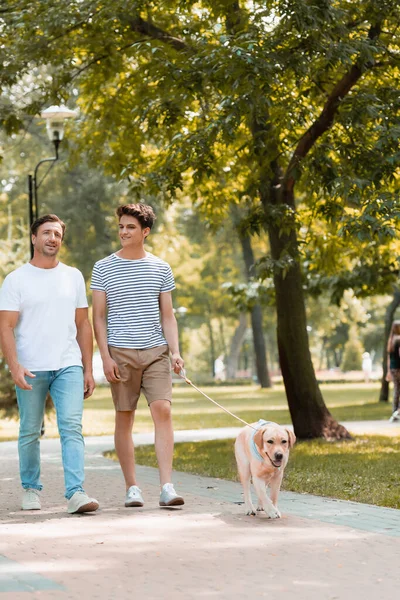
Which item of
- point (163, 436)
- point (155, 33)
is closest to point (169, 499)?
point (163, 436)

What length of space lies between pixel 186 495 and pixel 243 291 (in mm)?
17267

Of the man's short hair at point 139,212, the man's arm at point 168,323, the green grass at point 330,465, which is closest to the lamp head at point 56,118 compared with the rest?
the green grass at point 330,465

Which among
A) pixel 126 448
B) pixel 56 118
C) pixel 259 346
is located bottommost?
pixel 126 448

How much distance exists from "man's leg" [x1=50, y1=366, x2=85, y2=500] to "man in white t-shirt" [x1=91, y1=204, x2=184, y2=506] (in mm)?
278

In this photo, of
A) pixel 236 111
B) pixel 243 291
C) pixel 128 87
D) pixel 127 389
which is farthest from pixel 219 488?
pixel 243 291

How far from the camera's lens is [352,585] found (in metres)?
5.16

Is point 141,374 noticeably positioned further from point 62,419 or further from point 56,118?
point 56,118

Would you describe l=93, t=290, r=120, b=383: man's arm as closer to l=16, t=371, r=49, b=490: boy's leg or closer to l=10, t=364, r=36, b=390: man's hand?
l=16, t=371, r=49, b=490: boy's leg

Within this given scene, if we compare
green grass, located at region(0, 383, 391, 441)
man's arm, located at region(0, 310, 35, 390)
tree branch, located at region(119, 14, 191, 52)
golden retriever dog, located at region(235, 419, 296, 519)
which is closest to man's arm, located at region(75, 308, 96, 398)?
man's arm, located at region(0, 310, 35, 390)

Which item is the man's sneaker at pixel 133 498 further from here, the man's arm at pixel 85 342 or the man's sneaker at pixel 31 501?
the man's arm at pixel 85 342

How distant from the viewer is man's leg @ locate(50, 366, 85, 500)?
25.1ft

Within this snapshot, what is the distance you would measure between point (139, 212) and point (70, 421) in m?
1.58

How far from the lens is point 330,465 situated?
445 inches

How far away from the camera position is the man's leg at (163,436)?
8.00 meters
